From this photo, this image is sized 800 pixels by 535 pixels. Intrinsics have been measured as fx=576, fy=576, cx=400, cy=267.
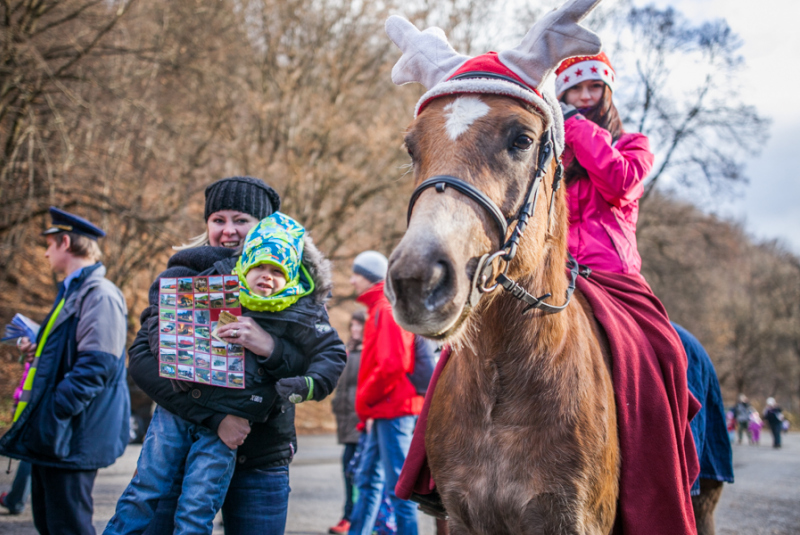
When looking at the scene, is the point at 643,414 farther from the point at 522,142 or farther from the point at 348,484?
the point at 348,484

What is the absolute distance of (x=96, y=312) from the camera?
4.03m

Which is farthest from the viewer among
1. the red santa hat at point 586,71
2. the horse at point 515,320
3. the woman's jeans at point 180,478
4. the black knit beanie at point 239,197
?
the red santa hat at point 586,71

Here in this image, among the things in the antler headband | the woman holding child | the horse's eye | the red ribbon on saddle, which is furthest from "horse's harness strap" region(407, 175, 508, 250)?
the woman holding child

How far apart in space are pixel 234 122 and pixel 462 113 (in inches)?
566

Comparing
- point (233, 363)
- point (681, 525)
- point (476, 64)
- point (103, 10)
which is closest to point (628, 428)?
point (681, 525)

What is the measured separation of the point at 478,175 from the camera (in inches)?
78.5

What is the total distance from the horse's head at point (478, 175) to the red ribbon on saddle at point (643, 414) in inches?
20.5

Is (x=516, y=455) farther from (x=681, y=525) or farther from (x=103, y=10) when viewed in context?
(x=103, y=10)

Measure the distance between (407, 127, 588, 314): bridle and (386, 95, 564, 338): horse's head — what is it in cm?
1

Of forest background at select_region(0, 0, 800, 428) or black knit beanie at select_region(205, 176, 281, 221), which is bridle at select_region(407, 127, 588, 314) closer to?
black knit beanie at select_region(205, 176, 281, 221)

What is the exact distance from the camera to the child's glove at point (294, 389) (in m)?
2.56

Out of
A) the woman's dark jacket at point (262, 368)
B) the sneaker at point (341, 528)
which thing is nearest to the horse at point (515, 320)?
the woman's dark jacket at point (262, 368)

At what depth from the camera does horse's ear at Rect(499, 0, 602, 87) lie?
219 cm

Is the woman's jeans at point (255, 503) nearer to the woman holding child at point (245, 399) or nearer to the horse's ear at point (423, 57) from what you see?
the woman holding child at point (245, 399)
